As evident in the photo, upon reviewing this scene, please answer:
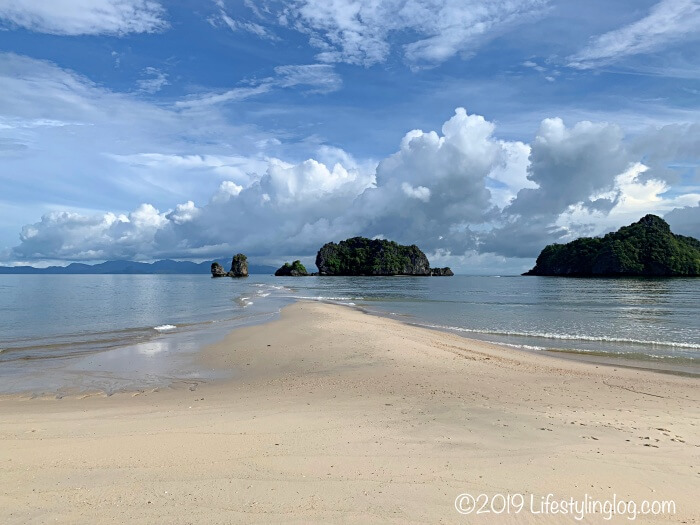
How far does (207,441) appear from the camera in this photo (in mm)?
6637

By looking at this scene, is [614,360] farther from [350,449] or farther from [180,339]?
[180,339]

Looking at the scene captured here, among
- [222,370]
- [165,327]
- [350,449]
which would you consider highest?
[350,449]

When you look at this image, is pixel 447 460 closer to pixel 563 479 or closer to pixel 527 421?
pixel 563 479

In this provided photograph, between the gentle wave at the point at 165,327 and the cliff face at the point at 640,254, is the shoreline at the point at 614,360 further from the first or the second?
the cliff face at the point at 640,254

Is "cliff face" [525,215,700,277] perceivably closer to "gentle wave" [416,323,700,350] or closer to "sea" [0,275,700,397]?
"sea" [0,275,700,397]

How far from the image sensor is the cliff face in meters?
151

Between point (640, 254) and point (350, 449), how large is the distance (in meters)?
190

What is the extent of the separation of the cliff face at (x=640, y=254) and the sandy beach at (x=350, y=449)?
17450 cm

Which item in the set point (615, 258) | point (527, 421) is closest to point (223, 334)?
point (527, 421)

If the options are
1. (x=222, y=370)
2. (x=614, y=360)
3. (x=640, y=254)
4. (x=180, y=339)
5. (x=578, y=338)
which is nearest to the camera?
(x=222, y=370)

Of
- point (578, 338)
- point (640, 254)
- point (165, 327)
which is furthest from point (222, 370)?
point (640, 254)

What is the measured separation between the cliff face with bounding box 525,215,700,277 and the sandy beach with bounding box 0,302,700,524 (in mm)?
174498

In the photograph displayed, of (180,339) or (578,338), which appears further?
(578,338)

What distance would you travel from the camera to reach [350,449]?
6289 mm
